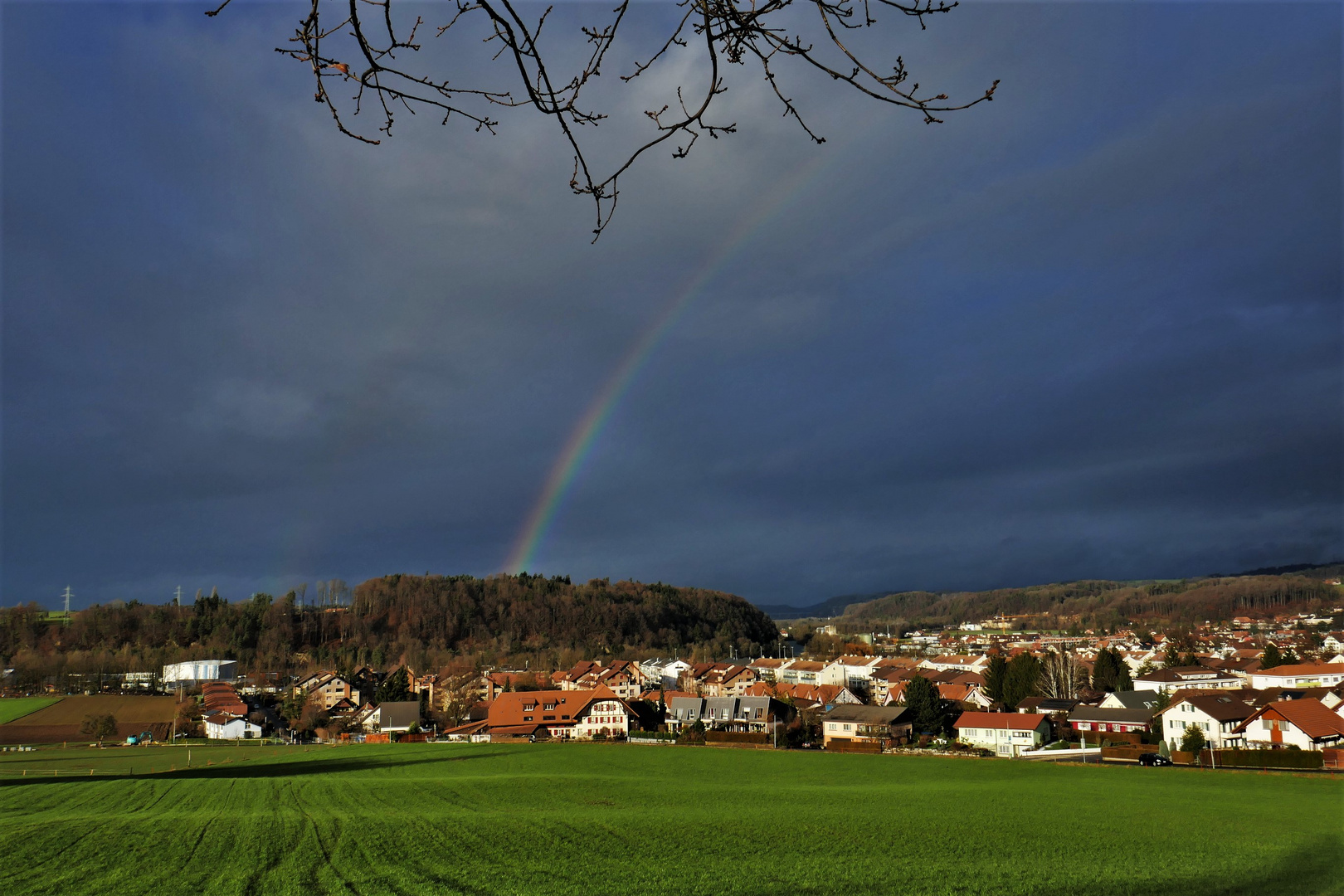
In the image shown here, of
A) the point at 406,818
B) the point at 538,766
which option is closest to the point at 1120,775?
the point at 538,766

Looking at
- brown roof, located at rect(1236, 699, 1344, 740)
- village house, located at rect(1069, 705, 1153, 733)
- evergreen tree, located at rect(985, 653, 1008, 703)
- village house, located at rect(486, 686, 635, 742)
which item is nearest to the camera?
brown roof, located at rect(1236, 699, 1344, 740)

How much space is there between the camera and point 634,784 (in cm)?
2931

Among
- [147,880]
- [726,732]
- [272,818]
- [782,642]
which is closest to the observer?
[147,880]

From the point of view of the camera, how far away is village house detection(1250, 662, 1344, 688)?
60.0 meters

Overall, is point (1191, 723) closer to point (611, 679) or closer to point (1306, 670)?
point (1306, 670)

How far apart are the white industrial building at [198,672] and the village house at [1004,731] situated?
77.8 meters

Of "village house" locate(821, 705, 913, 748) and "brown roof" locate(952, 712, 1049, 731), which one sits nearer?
"brown roof" locate(952, 712, 1049, 731)

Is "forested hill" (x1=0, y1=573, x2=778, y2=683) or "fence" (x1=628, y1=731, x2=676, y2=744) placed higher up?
"forested hill" (x1=0, y1=573, x2=778, y2=683)

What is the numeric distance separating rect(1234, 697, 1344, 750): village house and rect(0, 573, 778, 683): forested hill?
257 ft

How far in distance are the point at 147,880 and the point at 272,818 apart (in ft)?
22.8

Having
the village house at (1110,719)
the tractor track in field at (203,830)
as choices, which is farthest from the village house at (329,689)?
the village house at (1110,719)

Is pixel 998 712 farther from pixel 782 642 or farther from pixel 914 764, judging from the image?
pixel 782 642

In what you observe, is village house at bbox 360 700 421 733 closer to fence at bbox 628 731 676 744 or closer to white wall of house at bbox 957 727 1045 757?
fence at bbox 628 731 676 744

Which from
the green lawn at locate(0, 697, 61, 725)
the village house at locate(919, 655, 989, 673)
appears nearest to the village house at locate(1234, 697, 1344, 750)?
the village house at locate(919, 655, 989, 673)
